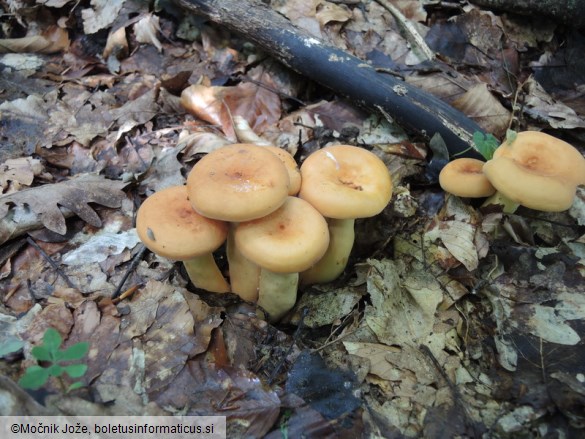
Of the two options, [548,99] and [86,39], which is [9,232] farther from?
[548,99]

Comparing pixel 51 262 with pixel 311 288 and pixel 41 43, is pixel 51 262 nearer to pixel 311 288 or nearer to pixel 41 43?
pixel 311 288

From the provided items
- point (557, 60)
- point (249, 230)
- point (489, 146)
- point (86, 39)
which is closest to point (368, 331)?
point (249, 230)

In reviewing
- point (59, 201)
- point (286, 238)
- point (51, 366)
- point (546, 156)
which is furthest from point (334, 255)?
point (59, 201)

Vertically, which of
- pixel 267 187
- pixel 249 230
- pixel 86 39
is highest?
pixel 267 187

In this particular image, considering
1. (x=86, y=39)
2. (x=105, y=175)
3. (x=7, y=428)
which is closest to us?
(x=7, y=428)

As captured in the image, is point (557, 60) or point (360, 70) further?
point (557, 60)

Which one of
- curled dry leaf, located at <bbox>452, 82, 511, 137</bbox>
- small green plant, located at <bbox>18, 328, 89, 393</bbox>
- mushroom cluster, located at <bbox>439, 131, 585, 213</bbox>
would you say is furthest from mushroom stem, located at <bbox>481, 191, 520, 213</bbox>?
small green plant, located at <bbox>18, 328, 89, 393</bbox>

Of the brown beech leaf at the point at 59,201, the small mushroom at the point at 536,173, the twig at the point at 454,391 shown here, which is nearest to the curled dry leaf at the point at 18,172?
the brown beech leaf at the point at 59,201
